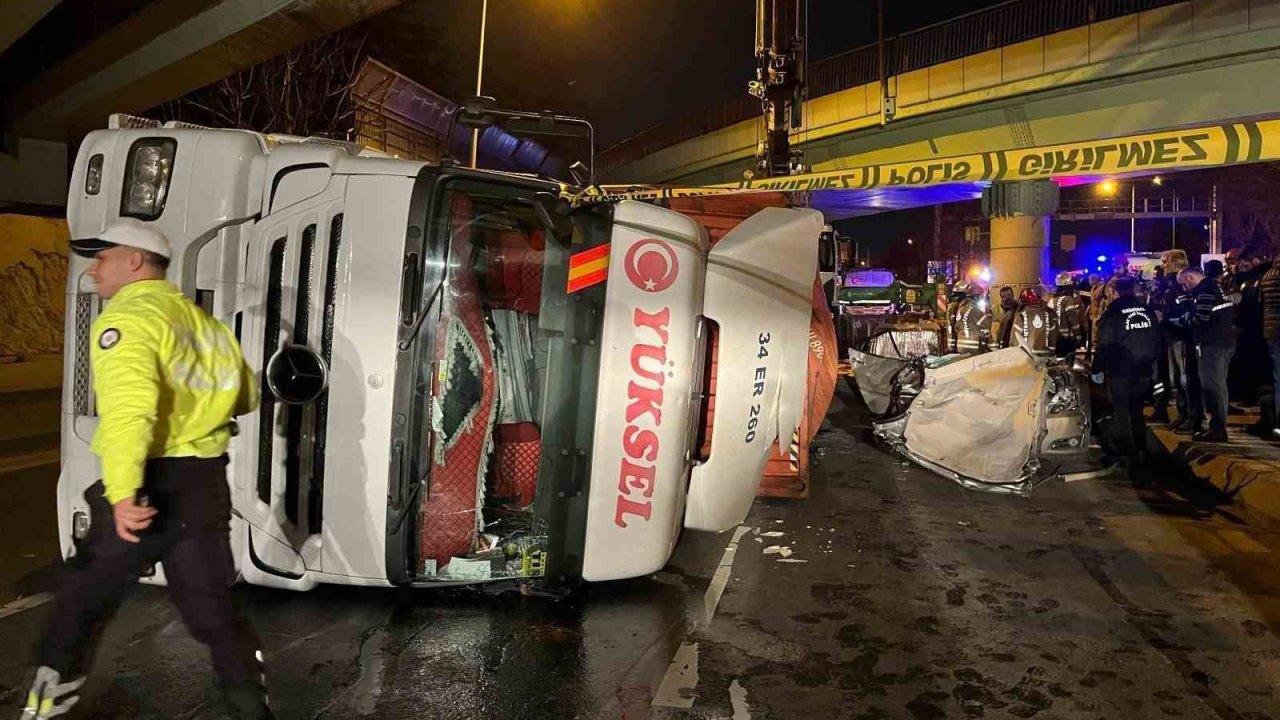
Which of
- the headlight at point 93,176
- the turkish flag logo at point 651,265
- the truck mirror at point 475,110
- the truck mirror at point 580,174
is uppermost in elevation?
the truck mirror at point 475,110

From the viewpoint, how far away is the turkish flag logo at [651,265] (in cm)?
390

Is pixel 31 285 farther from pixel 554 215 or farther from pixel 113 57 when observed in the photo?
pixel 554 215

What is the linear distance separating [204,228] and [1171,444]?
896 cm

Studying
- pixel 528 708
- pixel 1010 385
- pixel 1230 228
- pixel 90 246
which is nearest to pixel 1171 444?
pixel 1010 385

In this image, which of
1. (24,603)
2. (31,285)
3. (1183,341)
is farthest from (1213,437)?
(31,285)

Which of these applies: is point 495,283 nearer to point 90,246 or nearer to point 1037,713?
point 90,246

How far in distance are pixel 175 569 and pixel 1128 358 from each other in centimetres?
802

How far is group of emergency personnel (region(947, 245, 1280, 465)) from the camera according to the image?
7.93 m

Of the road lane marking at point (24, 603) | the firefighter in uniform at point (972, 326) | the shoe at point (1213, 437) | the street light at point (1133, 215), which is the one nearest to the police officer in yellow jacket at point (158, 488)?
the road lane marking at point (24, 603)

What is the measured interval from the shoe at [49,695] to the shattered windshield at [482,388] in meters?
1.37

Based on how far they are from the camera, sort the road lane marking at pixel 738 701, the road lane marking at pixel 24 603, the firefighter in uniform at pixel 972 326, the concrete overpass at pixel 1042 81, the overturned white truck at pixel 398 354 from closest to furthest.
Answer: the road lane marking at pixel 738 701
the overturned white truck at pixel 398 354
the road lane marking at pixel 24 603
the firefighter in uniform at pixel 972 326
the concrete overpass at pixel 1042 81

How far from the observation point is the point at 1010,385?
280 inches

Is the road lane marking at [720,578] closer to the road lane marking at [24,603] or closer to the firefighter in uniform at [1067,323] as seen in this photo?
the road lane marking at [24,603]

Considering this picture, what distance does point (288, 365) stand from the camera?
374cm
